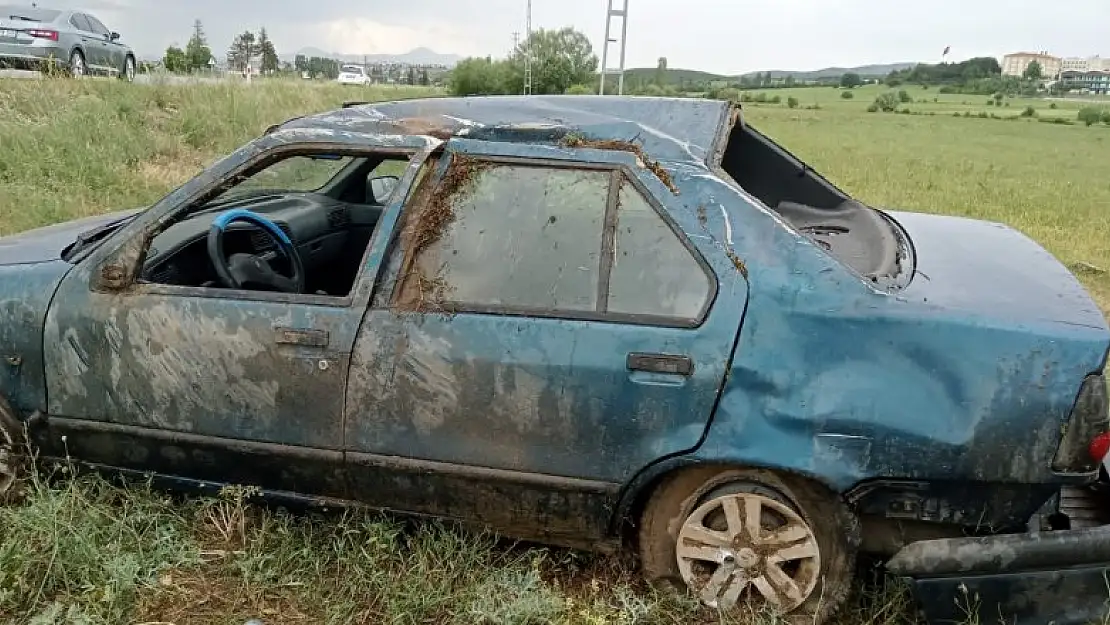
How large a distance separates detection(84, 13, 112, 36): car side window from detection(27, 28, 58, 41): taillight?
1.89m

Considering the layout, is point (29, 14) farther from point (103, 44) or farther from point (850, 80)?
point (850, 80)

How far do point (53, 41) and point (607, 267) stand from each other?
1371 cm

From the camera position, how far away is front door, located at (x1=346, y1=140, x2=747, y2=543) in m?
2.48

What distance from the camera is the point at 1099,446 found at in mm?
2324

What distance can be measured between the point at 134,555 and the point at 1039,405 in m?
2.81

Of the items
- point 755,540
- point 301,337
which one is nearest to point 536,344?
point 301,337

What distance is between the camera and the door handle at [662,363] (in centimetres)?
245

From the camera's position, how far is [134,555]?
9.43ft

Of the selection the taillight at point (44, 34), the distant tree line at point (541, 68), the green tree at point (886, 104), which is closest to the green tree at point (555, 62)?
the distant tree line at point (541, 68)

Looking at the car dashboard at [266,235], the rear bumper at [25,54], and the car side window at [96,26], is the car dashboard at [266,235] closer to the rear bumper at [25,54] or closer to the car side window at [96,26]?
the rear bumper at [25,54]

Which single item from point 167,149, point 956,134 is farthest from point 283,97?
point 956,134

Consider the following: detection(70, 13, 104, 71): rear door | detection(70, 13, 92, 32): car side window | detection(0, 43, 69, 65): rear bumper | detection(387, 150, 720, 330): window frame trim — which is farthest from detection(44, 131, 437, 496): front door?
detection(70, 13, 92, 32): car side window

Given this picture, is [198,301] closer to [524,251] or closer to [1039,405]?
[524,251]

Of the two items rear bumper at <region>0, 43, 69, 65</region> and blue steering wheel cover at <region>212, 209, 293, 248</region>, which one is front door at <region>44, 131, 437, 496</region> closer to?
blue steering wheel cover at <region>212, 209, 293, 248</region>
